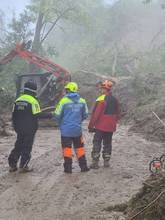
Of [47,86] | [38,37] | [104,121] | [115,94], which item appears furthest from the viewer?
[38,37]

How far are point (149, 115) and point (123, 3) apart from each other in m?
31.8

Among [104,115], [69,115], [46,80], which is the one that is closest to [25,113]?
[69,115]

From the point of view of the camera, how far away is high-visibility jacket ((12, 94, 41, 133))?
33.7ft

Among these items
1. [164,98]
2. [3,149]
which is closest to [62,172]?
[3,149]

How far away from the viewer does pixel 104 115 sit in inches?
428

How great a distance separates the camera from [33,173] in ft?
33.6

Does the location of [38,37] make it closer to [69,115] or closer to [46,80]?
[46,80]

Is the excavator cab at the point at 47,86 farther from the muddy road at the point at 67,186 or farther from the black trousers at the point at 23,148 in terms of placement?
the black trousers at the point at 23,148

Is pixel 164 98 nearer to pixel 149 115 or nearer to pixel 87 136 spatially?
pixel 149 115

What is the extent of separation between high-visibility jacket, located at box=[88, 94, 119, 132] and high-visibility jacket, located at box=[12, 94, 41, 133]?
4.33 ft

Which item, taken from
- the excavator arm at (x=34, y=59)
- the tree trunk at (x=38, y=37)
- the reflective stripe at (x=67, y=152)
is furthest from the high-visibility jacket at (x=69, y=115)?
the tree trunk at (x=38, y=37)

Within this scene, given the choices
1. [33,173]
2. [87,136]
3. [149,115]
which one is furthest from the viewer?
[149,115]

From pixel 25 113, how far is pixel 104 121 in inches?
69.4

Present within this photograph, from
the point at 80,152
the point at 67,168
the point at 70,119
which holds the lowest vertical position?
the point at 67,168
